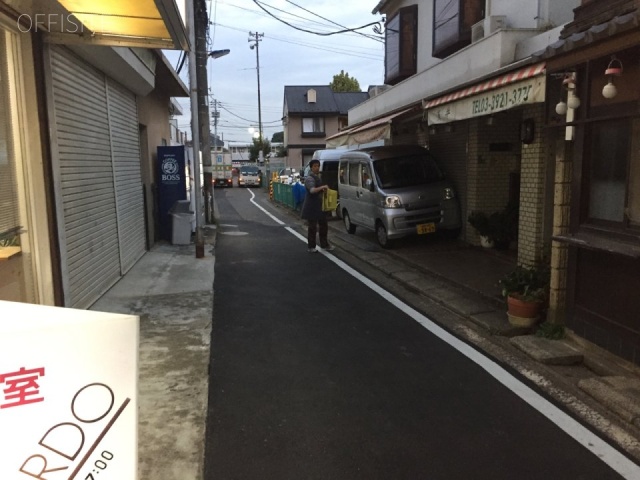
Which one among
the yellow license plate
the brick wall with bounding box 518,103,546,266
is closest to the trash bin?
the yellow license plate

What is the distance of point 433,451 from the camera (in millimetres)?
3287

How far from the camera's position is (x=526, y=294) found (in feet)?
18.0

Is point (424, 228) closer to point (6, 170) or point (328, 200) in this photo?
point (328, 200)

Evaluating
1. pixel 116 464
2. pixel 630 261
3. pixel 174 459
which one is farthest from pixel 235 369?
pixel 630 261

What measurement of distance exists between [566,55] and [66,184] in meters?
5.25

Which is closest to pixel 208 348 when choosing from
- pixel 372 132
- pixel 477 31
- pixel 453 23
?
pixel 477 31

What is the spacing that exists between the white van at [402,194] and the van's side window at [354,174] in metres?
0.02

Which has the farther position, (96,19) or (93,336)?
(96,19)

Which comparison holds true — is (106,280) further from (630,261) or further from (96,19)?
(630,261)

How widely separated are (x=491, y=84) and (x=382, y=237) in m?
4.79

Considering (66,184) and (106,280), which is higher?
(66,184)

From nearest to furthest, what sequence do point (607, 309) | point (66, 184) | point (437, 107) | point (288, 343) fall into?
point (607, 309), point (288, 343), point (66, 184), point (437, 107)

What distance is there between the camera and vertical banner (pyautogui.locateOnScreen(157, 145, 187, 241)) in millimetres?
11688

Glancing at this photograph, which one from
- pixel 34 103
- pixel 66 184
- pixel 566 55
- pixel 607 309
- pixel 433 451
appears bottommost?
pixel 433 451
